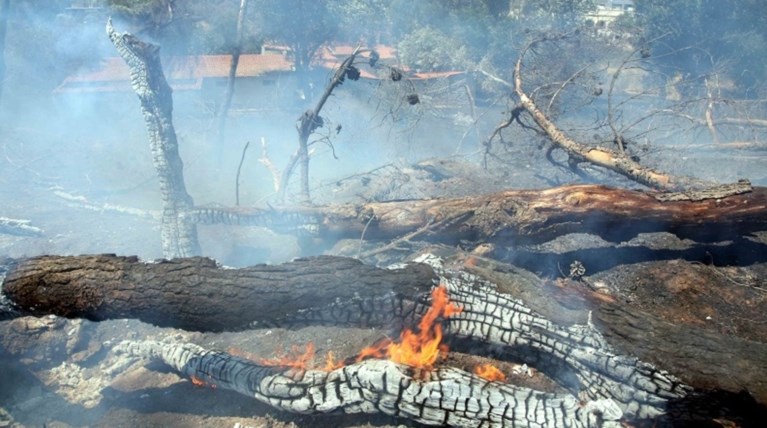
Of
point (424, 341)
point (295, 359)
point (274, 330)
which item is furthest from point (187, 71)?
point (424, 341)

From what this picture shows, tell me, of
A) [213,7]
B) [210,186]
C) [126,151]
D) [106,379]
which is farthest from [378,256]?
[213,7]

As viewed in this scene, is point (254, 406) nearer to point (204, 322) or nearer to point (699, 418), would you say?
point (204, 322)

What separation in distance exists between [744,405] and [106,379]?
20.7 feet

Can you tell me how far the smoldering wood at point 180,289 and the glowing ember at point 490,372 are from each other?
0.99 m

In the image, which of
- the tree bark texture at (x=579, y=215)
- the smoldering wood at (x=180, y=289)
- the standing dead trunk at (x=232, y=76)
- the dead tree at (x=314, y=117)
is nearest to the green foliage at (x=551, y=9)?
the standing dead trunk at (x=232, y=76)

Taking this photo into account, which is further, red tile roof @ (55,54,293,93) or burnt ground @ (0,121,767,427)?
red tile roof @ (55,54,293,93)

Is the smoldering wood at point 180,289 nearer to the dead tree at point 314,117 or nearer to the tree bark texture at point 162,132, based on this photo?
the tree bark texture at point 162,132

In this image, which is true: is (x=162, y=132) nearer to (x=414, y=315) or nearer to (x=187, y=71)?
Answer: (x=414, y=315)

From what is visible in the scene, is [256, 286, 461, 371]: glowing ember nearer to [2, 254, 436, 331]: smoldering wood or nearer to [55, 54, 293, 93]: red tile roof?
[2, 254, 436, 331]: smoldering wood

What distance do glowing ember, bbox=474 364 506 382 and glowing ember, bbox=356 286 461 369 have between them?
0.38m

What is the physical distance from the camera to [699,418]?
368 centimetres

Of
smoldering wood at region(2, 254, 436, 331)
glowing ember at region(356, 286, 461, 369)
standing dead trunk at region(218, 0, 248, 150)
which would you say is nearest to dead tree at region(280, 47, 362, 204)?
smoldering wood at region(2, 254, 436, 331)

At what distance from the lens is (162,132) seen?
7078 millimetres

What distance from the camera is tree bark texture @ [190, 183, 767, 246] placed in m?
5.71
